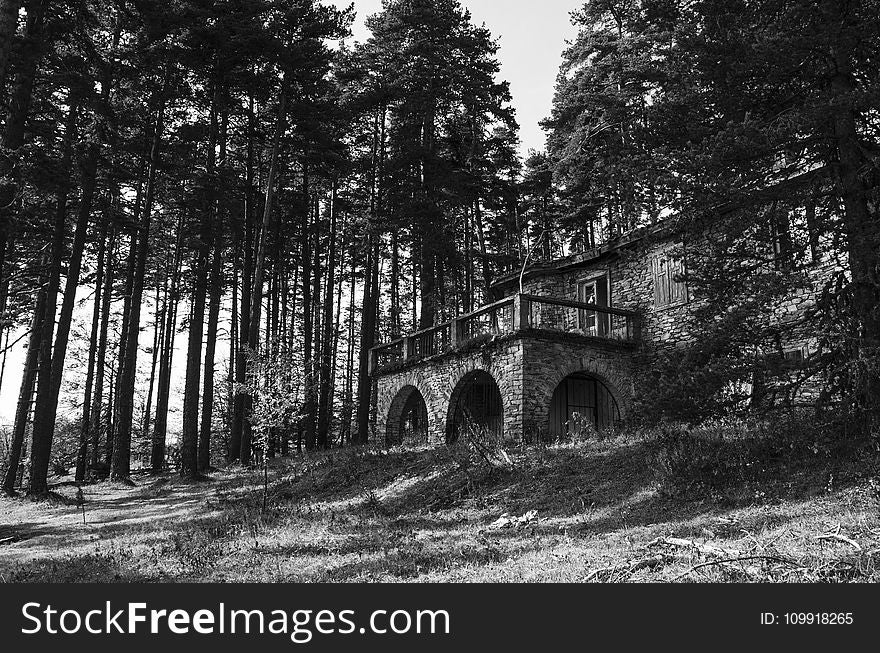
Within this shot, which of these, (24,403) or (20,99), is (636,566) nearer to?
(20,99)

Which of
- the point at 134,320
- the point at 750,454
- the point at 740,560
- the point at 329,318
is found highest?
the point at 329,318

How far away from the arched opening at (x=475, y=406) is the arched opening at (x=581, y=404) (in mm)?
1677

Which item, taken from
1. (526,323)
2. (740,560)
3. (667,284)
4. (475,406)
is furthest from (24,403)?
(740,560)

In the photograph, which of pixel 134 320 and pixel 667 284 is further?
pixel 134 320

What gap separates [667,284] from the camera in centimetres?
2002

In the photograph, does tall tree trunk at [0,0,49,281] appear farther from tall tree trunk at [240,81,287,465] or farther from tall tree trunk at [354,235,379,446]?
tall tree trunk at [354,235,379,446]

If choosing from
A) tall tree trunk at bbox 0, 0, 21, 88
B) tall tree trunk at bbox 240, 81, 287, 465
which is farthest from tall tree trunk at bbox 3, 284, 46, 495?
tall tree trunk at bbox 0, 0, 21, 88

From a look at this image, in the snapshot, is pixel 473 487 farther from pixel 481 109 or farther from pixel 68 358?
pixel 68 358

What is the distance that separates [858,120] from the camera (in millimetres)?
11641

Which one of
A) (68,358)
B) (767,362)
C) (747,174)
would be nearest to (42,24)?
(747,174)

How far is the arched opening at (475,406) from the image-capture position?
20891 mm

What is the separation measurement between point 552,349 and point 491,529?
8250 mm

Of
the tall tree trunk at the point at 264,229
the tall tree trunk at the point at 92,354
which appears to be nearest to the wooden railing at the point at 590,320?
the tall tree trunk at the point at 264,229

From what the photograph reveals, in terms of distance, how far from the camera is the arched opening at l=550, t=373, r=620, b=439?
20.0 meters
